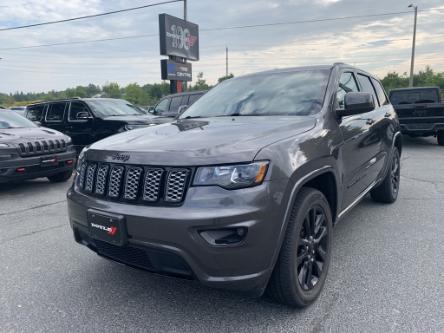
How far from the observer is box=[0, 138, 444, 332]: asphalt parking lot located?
251cm

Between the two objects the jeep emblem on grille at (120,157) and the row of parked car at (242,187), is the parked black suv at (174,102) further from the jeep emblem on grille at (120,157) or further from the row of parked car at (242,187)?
the jeep emblem on grille at (120,157)

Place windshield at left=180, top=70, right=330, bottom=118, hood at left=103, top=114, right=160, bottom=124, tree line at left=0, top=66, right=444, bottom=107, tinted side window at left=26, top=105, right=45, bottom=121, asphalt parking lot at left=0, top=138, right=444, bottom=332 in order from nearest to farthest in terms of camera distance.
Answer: asphalt parking lot at left=0, top=138, right=444, bottom=332 < windshield at left=180, top=70, right=330, bottom=118 < hood at left=103, top=114, right=160, bottom=124 < tinted side window at left=26, top=105, right=45, bottom=121 < tree line at left=0, top=66, right=444, bottom=107

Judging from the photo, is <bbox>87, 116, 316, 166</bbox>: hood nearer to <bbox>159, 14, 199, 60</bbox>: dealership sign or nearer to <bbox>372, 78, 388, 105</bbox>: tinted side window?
<bbox>372, 78, 388, 105</bbox>: tinted side window

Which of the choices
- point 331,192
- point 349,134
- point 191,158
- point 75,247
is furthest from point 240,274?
point 75,247

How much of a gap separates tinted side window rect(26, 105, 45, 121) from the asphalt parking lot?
661 cm

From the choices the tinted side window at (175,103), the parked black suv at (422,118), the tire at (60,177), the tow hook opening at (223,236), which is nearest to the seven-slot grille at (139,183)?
the tow hook opening at (223,236)

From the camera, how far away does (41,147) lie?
21.3 feet

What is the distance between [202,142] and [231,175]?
1.15 feet

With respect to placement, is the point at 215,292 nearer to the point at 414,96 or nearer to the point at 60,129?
the point at 60,129

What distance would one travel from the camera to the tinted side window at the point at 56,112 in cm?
986

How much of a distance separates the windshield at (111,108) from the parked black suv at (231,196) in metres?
6.62

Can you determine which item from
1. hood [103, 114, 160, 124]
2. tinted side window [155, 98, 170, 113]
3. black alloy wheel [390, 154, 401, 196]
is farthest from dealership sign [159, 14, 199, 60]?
black alloy wheel [390, 154, 401, 196]

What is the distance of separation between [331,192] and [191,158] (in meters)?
1.39

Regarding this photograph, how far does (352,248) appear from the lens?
3715mm
